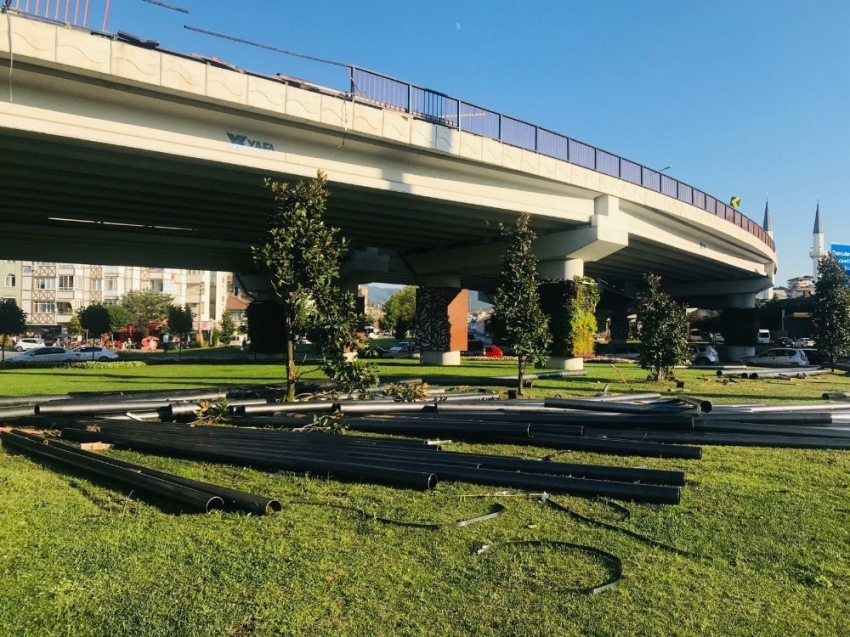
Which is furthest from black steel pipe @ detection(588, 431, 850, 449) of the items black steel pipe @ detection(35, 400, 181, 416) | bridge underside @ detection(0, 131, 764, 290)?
bridge underside @ detection(0, 131, 764, 290)

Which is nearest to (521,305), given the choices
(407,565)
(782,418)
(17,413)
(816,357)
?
(782,418)

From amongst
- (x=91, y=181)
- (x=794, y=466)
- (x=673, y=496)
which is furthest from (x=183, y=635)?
(x=91, y=181)

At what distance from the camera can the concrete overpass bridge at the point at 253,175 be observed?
14641mm

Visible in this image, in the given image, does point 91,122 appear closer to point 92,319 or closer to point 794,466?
point 794,466

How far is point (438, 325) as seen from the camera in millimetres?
36156

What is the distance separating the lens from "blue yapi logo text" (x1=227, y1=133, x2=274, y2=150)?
57.6 ft

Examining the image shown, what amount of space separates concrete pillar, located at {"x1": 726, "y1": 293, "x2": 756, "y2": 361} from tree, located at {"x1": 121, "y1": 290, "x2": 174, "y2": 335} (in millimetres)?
59511

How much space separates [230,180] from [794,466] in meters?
17.0

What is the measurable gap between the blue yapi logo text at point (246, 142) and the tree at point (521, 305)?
7702mm

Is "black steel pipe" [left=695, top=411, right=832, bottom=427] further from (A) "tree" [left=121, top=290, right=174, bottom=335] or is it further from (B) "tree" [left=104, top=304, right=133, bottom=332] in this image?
(A) "tree" [left=121, top=290, right=174, bottom=335]

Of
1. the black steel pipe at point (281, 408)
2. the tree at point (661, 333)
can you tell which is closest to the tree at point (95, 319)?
the tree at point (661, 333)

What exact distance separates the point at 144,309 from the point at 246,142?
195 ft

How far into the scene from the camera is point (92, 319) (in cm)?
6162

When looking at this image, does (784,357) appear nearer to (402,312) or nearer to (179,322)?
(402,312)
